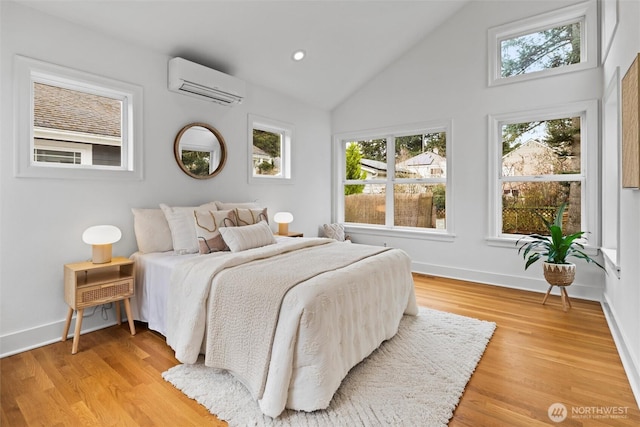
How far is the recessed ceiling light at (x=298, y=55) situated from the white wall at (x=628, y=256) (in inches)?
114

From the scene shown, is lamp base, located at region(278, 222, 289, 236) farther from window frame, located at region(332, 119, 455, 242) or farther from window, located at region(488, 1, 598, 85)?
window, located at region(488, 1, 598, 85)

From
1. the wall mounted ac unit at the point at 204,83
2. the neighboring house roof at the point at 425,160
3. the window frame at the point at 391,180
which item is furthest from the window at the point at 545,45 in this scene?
the wall mounted ac unit at the point at 204,83

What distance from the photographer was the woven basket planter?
3.15 metres

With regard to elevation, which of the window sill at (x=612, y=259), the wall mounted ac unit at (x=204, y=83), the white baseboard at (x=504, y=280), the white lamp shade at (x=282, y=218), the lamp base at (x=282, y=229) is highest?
the wall mounted ac unit at (x=204, y=83)

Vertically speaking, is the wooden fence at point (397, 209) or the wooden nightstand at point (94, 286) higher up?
the wooden fence at point (397, 209)

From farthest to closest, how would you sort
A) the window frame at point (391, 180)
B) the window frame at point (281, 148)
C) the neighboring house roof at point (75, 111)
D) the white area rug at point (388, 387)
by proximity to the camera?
1. the window frame at point (391, 180)
2. the window frame at point (281, 148)
3. the neighboring house roof at point (75, 111)
4. the white area rug at point (388, 387)

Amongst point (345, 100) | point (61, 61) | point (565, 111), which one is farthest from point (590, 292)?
point (61, 61)

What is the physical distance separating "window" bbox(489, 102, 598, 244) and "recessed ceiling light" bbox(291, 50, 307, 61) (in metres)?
2.43

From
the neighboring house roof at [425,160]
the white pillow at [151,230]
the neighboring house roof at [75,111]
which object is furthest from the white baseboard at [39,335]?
the neighboring house roof at [425,160]

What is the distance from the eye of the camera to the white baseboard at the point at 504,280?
351 centimetres

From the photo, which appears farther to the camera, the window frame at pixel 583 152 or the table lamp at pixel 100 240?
the window frame at pixel 583 152

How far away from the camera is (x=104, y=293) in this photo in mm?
2492

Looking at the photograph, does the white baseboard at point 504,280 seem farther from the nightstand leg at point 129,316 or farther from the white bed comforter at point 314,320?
the nightstand leg at point 129,316

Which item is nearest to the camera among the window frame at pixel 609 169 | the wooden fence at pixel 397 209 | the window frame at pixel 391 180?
the window frame at pixel 609 169
